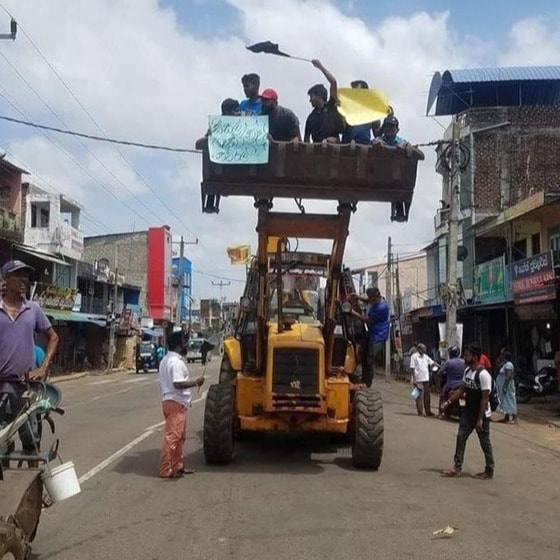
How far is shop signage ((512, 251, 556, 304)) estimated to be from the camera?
20719 millimetres

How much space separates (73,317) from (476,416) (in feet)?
111

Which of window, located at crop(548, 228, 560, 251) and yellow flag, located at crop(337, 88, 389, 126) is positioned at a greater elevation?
window, located at crop(548, 228, 560, 251)

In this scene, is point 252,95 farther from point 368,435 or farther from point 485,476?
point 485,476

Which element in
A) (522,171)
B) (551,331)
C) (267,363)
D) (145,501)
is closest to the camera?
(145,501)

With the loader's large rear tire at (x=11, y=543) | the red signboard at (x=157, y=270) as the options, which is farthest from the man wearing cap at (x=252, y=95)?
the red signboard at (x=157, y=270)

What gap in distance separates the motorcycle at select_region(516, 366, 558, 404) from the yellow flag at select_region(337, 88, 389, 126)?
1551 cm

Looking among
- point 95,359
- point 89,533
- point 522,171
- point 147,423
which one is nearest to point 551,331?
point 522,171

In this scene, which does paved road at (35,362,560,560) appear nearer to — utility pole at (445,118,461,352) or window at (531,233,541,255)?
utility pole at (445,118,461,352)

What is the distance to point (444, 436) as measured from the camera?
14445 millimetres

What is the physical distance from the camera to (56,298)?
38.2m

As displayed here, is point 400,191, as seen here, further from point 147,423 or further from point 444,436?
point 147,423

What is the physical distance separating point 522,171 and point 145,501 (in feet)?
106

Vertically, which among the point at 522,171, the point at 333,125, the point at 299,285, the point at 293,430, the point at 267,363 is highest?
the point at 522,171

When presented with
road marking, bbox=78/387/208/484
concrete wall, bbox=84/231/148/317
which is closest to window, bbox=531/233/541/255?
road marking, bbox=78/387/208/484
